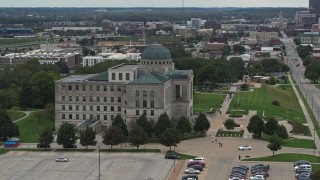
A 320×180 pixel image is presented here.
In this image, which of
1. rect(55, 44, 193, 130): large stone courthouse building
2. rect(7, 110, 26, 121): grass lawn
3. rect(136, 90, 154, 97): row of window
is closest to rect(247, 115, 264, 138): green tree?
rect(55, 44, 193, 130): large stone courthouse building

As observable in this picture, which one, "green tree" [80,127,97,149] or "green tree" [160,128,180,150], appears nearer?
"green tree" [160,128,180,150]

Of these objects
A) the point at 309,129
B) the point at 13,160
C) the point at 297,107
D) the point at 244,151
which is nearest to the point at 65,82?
the point at 13,160

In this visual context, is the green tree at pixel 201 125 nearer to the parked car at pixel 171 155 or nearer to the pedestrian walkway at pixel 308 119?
the parked car at pixel 171 155

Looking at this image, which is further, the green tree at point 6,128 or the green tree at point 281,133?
the green tree at point 281,133

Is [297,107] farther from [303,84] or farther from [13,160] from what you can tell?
[13,160]

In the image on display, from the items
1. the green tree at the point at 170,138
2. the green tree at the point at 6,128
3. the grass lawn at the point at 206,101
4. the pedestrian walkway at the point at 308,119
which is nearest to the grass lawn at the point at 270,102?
the pedestrian walkway at the point at 308,119

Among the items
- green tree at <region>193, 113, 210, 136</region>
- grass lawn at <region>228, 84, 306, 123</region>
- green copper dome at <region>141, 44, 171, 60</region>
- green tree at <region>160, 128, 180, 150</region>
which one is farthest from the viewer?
grass lawn at <region>228, 84, 306, 123</region>

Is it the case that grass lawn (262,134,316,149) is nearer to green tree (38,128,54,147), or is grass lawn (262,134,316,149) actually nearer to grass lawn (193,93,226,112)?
grass lawn (193,93,226,112)
